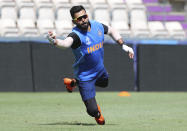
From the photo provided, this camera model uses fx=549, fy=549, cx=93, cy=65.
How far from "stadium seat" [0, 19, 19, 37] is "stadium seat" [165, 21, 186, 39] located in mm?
6327

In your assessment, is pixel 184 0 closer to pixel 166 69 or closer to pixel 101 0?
pixel 101 0

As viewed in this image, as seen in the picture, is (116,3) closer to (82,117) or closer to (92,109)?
(82,117)

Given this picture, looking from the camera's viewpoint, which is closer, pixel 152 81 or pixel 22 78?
pixel 22 78

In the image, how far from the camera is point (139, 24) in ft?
71.0

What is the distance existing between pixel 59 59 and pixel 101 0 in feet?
18.8

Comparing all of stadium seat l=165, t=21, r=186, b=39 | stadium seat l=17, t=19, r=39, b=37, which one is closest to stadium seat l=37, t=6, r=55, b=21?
stadium seat l=17, t=19, r=39, b=37

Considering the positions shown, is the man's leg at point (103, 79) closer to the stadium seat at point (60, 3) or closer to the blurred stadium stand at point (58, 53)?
the blurred stadium stand at point (58, 53)

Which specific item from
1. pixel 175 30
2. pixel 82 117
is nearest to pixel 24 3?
pixel 175 30

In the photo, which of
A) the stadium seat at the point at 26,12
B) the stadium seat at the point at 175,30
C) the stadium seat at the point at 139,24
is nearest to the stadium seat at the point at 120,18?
the stadium seat at the point at 139,24

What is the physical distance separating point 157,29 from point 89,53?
45.9 feet

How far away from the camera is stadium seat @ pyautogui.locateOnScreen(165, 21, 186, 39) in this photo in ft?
71.8

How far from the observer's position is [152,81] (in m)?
18.1

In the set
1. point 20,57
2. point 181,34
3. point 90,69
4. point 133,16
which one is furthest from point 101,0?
point 90,69

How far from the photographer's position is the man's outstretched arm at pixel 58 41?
23.4 feet
